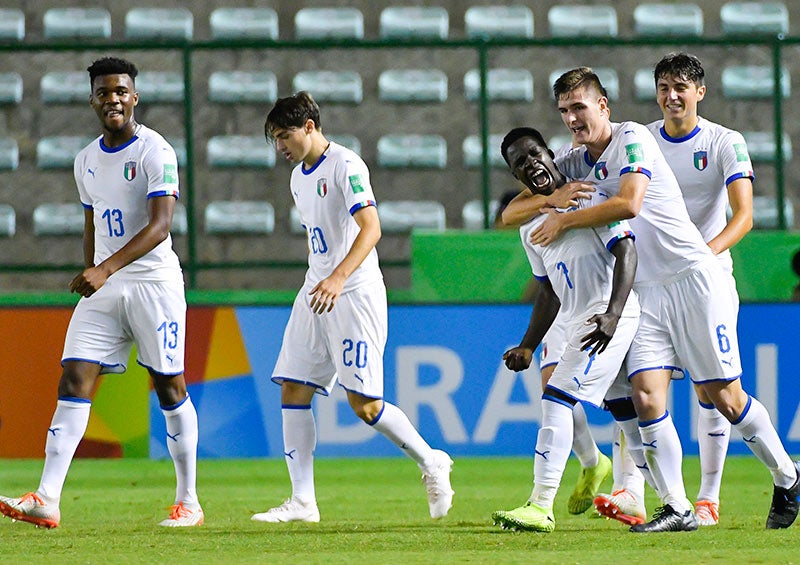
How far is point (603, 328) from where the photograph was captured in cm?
538

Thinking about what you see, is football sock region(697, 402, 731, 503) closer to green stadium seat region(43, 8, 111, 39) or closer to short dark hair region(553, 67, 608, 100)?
short dark hair region(553, 67, 608, 100)

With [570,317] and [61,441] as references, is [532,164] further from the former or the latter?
[61,441]

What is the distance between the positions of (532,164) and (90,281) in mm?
1953

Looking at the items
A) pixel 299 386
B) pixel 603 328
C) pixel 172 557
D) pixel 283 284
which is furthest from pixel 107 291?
pixel 283 284

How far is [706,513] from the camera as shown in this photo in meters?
6.19

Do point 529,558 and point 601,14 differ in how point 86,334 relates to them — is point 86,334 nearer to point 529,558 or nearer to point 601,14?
point 529,558

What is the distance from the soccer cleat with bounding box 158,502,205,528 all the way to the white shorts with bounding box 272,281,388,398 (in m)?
0.70

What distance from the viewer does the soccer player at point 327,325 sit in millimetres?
6379

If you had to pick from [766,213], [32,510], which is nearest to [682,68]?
[32,510]

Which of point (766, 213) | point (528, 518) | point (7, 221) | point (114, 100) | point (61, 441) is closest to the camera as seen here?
point (528, 518)

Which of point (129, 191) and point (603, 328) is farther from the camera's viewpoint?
point (129, 191)

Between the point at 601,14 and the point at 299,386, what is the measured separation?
7.99 metres

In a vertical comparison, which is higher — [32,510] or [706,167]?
[706,167]

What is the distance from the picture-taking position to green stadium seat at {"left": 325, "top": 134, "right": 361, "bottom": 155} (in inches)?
490
